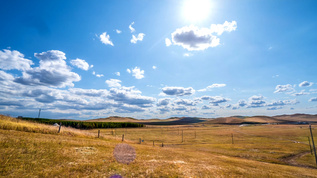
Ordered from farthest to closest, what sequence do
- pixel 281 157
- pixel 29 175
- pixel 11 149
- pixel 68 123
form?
1. pixel 68 123
2. pixel 281 157
3. pixel 11 149
4. pixel 29 175

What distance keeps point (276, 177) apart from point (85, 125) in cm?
16652

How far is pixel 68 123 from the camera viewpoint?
167 metres

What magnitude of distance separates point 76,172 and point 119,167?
12.6 ft

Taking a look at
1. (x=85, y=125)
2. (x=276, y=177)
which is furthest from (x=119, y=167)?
(x=85, y=125)

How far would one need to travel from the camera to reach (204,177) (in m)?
15.2

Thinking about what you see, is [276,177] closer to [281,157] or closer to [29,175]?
[29,175]

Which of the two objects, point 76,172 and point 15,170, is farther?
point 76,172

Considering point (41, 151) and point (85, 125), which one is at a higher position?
point (41, 151)

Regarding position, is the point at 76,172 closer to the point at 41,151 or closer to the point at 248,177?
the point at 41,151

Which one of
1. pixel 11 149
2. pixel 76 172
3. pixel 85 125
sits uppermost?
pixel 11 149

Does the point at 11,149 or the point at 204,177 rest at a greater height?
the point at 11,149

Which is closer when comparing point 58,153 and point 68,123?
point 58,153

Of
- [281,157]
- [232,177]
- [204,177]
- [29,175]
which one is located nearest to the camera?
[29,175]

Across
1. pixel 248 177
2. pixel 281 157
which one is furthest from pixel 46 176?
pixel 281 157
